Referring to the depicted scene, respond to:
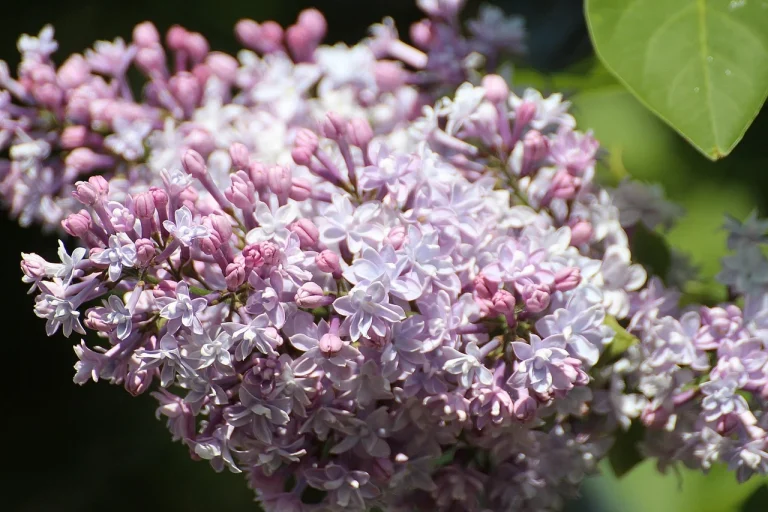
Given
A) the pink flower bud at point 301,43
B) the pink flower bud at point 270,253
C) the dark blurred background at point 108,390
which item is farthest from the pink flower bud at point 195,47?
the pink flower bud at point 270,253

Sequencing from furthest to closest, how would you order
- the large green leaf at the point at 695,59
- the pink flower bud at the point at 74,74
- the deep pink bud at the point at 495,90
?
the pink flower bud at the point at 74,74
the deep pink bud at the point at 495,90
the large green leaf at the point at 695,59

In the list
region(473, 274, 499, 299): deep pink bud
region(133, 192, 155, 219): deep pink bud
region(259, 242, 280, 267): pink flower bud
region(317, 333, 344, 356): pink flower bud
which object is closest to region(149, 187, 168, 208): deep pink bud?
region(133, 192, 155, 219): deep pink bud

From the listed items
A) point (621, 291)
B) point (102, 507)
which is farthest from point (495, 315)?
point (102, 507)

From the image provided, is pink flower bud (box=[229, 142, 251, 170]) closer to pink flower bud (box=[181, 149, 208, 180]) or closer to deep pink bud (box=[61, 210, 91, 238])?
pink flower bud (box=[181, 149, 208, 180])

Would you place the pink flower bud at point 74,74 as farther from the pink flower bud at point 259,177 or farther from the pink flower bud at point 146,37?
the pink flower bud at point 259,177

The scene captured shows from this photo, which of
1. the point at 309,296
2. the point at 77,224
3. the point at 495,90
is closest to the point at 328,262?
the point at 309,296

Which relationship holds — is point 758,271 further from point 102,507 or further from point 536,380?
point 102,507
